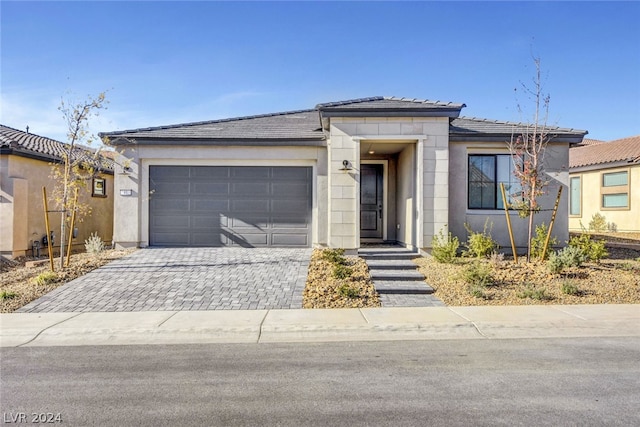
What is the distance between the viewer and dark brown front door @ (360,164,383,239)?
14.7m

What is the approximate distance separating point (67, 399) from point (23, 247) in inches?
438

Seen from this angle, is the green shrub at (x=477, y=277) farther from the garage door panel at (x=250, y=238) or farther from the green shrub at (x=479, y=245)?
the garage door panel at (x=250, y=238)

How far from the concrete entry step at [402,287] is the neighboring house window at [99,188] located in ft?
41.1

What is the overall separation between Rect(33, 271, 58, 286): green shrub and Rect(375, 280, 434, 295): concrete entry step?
7.18 metres

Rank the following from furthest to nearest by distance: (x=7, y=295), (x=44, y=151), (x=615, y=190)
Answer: (x=615, y=190) < (x=44, y=151) < (x=7, y=295)

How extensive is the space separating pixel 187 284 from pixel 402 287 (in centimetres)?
469

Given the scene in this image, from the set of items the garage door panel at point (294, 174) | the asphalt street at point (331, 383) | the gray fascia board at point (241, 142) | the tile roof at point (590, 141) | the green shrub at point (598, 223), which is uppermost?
the tile roof at point (590, 141)

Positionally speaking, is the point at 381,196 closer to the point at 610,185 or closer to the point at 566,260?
the point at 566,260

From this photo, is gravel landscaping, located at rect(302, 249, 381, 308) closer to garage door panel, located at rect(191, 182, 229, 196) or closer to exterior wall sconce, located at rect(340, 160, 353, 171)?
exterior wall sconce, located at rect(340, 160, 353, 171)

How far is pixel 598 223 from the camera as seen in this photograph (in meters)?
19.7

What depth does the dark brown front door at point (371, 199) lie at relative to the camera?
14688 millimetres

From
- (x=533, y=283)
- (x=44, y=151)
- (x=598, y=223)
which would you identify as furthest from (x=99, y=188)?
(x=598, y=223)

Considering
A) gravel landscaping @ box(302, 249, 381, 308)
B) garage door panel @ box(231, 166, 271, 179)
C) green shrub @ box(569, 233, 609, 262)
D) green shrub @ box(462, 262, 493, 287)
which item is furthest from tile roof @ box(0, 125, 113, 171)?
green shrub @ box(569, 233, 609, 262)

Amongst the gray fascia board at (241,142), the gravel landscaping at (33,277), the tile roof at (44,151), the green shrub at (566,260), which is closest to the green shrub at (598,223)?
the green shrub at (566,260)
